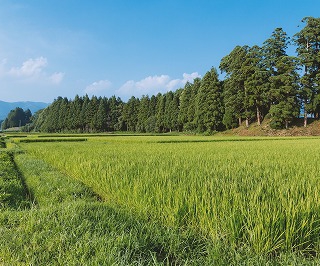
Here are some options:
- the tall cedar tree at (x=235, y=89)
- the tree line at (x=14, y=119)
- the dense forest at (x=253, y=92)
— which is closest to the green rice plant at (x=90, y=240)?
the dense forest at (x=253, y=92)

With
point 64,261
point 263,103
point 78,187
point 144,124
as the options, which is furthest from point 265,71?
point 64,261

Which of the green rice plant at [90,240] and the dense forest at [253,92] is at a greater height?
the dense forest at [253,92]

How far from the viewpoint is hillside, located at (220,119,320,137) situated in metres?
31.9

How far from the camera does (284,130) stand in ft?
108

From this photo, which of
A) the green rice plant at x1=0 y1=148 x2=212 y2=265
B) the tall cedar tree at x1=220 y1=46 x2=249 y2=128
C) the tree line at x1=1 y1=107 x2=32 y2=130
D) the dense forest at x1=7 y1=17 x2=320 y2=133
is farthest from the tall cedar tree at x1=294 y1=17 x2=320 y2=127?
the tree line at x1=1 y1=107 x2=32 y2=130

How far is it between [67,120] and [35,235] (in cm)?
7315

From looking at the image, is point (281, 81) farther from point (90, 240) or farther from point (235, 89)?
point (90, 240)

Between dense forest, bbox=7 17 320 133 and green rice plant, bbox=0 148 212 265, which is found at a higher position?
dense forest, bbox=7 17 320 133

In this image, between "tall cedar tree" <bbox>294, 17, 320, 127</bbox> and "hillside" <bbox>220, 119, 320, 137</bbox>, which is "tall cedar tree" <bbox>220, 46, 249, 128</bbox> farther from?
"tall cedar tree" <bbox>294, 17, 320, 127</bbox>

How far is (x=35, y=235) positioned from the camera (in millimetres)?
2510

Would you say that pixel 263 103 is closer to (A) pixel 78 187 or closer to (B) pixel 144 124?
(B) pixel 144 124

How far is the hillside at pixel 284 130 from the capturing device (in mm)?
31922

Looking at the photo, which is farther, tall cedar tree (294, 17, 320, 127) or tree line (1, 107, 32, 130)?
tree line (1, 107, 32, 130)

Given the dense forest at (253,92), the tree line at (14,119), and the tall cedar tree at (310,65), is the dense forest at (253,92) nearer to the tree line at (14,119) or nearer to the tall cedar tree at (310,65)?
the tall cedar tree at (310,65)
